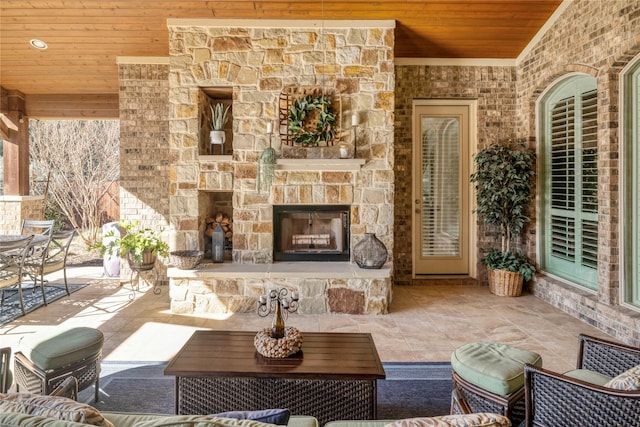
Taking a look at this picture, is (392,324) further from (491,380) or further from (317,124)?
(317,124)

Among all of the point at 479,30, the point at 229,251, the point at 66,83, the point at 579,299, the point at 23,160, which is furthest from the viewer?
the point at 23,160

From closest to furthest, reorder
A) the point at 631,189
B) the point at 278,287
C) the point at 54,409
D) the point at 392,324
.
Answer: the point at 54,409, the point at 631,189, the point at 392,324, the point at 278,287

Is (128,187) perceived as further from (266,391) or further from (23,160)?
(266,391)

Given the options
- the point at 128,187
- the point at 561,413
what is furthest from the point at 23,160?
the point at 561,413

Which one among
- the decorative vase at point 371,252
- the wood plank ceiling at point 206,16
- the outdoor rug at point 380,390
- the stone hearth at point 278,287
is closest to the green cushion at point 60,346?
the outdoor rug at point 380,390

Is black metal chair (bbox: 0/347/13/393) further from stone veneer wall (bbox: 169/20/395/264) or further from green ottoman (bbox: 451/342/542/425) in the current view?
stone veneer wall (bbox: 169/20/395/264)

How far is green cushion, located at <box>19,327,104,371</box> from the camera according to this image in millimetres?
2488

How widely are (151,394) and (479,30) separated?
17.0ft

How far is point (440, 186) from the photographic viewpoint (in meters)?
6.14

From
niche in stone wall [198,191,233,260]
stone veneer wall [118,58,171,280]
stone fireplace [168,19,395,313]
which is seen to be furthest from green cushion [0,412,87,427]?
stone veneer wall [118,58,171,280]

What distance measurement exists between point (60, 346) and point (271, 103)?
3.33 metres

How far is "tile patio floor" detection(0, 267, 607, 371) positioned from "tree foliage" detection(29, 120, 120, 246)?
3943mm

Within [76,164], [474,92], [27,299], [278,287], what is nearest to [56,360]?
[278,287]

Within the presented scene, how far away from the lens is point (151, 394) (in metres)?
2.88
